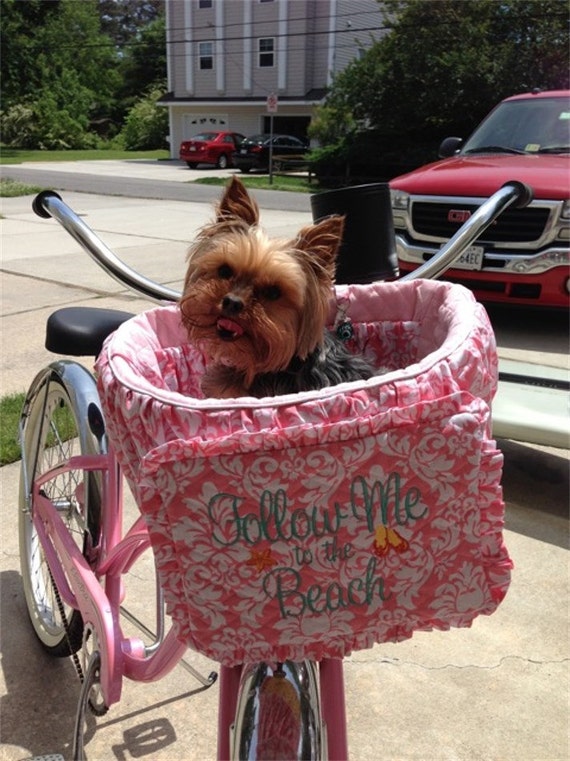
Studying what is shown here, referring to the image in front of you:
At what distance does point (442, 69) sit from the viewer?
998 inches

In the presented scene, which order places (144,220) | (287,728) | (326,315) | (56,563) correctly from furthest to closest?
(144,220) → (56,563) → (326,315) → (287,728)

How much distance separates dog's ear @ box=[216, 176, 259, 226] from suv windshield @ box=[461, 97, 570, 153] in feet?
20.0

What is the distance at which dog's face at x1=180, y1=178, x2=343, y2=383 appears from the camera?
5.13 feet

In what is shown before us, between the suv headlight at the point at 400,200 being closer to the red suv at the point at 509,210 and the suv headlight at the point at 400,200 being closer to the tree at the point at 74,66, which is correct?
the red suv at the point at 509,210

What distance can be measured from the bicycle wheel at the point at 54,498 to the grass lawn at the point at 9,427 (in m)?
1.01

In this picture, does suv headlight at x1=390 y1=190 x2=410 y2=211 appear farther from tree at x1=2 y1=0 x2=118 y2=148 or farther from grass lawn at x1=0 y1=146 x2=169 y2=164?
tree at x1=2 y1=0 x2=118 y2=148

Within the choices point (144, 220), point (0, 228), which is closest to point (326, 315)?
point (0, 228)

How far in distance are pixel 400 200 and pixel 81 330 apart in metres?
5.50

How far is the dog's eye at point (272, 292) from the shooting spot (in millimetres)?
1586

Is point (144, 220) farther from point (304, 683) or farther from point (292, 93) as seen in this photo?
point (292, 93)

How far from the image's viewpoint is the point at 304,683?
1259 millimetres

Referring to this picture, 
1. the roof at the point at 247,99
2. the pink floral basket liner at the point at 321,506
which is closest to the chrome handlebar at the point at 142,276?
the pink floral basket liner at the point at 321,506

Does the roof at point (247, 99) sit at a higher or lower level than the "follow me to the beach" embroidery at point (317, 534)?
higher

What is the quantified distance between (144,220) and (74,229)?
40.9 feet
